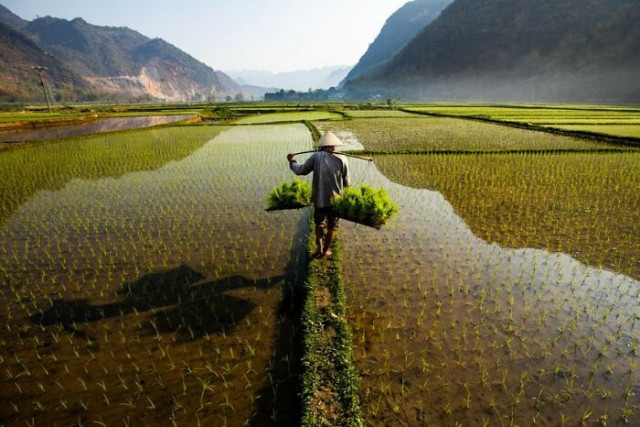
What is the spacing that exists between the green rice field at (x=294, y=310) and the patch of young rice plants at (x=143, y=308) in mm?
23

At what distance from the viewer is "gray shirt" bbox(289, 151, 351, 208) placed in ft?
16.3

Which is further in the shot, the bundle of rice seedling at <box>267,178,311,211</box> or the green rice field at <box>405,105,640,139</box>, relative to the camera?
the green rice field at <box>405,105,640,139</box>

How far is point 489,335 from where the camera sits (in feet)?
12.2

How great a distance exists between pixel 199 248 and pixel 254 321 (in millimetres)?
2504

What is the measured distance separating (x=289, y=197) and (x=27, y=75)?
536ft

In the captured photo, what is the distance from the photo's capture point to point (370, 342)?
3.61 m

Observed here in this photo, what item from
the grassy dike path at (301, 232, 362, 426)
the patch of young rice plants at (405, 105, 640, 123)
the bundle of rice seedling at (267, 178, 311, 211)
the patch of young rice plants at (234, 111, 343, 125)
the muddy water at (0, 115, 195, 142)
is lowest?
the grassy dike path at (301, 232, 362, 426)

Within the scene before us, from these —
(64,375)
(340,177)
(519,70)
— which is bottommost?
(64,375)

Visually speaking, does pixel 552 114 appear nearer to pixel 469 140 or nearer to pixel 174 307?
pixel 469 140

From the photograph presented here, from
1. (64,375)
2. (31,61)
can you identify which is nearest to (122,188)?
(64,375)

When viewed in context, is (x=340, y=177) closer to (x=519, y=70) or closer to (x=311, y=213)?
(x=311, y=213)

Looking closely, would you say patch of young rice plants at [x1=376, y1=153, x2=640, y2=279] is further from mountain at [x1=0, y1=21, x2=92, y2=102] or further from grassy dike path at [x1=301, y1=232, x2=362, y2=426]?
mountain at [x1=0, y1=21, x2=92, y2=102]

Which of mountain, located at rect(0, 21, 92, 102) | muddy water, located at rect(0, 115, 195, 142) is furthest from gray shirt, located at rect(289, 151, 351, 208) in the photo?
mountain, located at rect(0, 21, 92, 102)

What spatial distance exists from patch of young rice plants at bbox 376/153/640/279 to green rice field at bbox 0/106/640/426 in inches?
2.6
